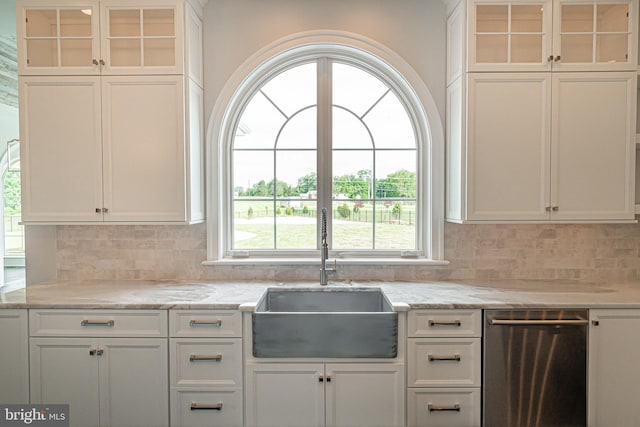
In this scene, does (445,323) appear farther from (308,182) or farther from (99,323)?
(99,323)

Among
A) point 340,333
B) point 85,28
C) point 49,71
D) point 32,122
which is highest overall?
point 85,28

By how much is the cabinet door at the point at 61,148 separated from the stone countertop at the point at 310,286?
476mm

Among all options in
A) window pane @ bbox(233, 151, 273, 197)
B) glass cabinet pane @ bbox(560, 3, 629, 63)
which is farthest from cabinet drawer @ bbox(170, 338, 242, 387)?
glass cabinet pane @ bbox(560, 3, 629, 63)

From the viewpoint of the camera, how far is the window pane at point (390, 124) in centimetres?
281

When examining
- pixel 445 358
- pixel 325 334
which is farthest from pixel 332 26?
pixel 445 358

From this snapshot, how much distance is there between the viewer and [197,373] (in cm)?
211

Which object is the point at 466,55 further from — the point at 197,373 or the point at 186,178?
the point at 197,373

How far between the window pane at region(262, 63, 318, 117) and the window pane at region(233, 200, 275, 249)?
2.37 feet

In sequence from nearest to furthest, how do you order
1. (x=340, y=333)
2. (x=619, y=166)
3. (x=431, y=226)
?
(x=340, y=333)
(x=619, y=166)
(x=431, y=226)

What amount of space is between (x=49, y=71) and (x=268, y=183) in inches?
59.6

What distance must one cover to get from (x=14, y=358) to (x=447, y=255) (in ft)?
8.87

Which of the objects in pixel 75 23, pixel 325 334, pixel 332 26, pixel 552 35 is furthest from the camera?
pixel 332 26

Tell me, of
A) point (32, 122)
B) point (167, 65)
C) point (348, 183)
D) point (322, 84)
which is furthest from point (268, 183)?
point (32, 122)

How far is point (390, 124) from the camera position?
2.81 m
